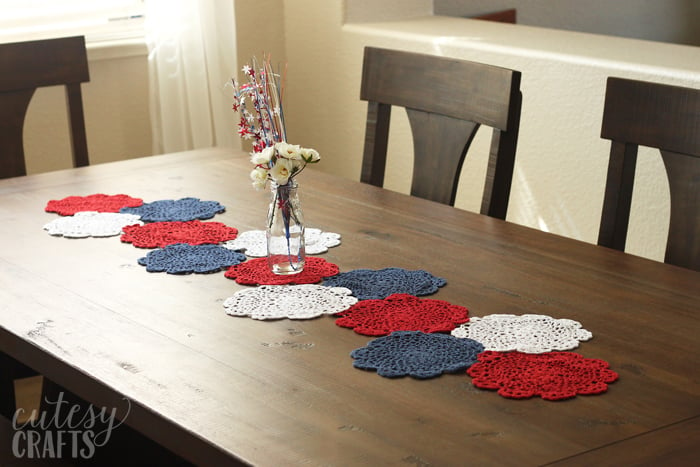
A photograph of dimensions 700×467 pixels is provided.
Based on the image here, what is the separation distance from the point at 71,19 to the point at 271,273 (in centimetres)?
206

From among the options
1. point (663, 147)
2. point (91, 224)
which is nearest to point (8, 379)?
point (91, 224)

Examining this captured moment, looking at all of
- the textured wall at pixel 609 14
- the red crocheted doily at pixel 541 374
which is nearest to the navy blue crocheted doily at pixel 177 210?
the red crocheted doily at pixel 541 374

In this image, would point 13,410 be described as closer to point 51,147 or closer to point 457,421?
point 457,421

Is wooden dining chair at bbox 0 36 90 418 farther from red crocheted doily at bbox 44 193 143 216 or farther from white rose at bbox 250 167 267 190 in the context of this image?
white rose at bbox 250 167 267 190

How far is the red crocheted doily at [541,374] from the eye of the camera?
1229 mm

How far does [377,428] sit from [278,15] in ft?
9.26

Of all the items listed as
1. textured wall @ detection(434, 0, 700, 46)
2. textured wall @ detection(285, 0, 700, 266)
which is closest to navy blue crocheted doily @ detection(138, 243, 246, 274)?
textured wall @ detection(285, 0, 700, 266)

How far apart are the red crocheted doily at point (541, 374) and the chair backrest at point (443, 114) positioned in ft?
2.57

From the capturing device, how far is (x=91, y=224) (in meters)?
1.94

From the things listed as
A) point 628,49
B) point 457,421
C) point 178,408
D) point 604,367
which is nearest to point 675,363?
point 604,367

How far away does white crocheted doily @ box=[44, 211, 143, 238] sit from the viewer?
1.88 m

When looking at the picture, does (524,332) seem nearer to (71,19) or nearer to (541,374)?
(541,374)

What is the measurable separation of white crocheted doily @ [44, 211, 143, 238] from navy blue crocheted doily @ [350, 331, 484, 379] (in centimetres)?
71

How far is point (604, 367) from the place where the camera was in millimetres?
1291
